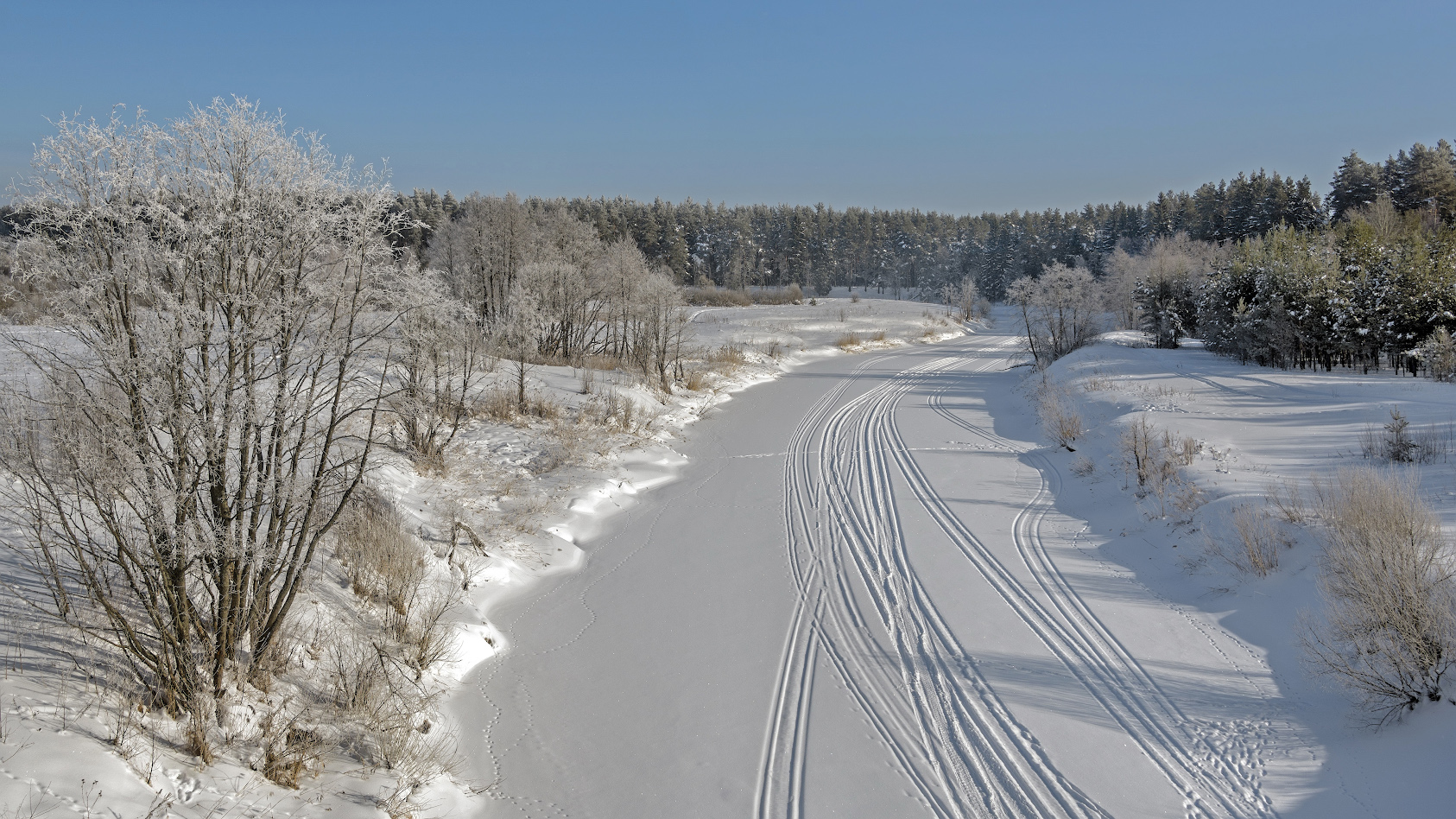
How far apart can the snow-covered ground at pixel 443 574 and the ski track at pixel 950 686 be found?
11.8ft

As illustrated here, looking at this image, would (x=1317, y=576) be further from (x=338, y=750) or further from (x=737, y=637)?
(x=338, y=750)

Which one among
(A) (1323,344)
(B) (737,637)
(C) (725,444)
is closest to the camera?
(B) (737,637)

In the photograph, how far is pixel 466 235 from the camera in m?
34.7

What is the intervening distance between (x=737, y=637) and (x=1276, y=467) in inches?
378

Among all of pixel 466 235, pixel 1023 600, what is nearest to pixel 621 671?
pixel 1023 600

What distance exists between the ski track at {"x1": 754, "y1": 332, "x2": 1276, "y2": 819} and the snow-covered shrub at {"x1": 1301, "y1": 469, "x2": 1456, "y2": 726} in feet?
2.80

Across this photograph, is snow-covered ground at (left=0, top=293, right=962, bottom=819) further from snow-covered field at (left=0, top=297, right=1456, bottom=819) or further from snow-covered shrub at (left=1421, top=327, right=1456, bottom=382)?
snow-covered shrub at (left=1421, top=327, right=1456, bottom=382)

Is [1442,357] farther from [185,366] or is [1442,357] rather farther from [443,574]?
[185,366]

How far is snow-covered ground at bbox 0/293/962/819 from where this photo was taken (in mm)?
4199

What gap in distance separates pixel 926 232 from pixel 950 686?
108613 millimetres

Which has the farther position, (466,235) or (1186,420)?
(466,235)

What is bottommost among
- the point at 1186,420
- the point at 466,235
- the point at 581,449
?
the point at 581,449

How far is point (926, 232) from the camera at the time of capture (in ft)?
353

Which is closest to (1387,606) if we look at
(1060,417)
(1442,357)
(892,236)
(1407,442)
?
(1407,442)
